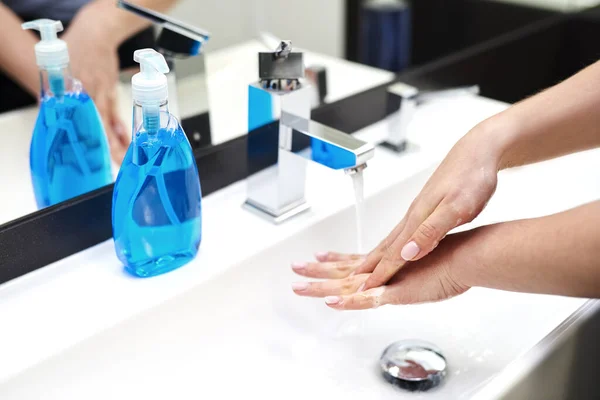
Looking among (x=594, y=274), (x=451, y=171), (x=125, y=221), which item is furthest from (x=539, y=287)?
(x=125, y=221)

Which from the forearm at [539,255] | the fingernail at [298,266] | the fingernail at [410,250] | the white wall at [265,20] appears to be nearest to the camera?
the forearm at [539,255]

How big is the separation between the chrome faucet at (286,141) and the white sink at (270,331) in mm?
30

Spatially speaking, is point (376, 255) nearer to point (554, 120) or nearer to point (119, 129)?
point (554, 120)

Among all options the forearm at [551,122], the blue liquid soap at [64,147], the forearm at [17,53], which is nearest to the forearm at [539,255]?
the forearm at [551,122]

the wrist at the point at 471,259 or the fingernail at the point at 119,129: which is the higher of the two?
the fingernail at the point at 119,129

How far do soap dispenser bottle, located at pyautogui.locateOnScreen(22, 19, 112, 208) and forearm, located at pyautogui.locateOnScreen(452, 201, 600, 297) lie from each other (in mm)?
432

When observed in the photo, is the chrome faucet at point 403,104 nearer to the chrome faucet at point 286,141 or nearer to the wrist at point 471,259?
the chrome faucet at point 286,141

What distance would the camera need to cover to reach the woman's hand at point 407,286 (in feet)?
2.25

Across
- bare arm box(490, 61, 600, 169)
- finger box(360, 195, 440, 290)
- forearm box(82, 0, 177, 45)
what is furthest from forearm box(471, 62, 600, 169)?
forearm box(82, 0, 177, 45)

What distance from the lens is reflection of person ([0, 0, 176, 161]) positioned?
31.2 inches

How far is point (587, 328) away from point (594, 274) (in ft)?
0.43

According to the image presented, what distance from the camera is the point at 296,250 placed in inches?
33.1

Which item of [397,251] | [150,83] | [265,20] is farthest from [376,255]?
[265,20]

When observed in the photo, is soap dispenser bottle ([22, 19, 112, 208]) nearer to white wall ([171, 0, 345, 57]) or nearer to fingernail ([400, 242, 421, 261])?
white wall ([171, 0, 345, 57])
